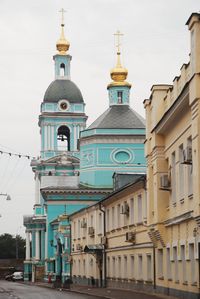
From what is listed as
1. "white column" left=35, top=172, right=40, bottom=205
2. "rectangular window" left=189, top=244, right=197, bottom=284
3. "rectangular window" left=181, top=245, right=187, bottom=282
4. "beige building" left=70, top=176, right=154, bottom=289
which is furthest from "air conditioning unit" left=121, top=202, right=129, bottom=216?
"white column" left=35, top=172, right=40, bottom=205

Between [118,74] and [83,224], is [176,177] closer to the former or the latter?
[83,224]

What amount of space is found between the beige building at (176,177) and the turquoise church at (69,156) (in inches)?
1191

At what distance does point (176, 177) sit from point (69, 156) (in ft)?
178

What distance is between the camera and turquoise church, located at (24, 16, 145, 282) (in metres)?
69.2

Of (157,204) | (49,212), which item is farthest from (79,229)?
(157,204)

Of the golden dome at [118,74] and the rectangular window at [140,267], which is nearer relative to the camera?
the rectangular window at [140,267]

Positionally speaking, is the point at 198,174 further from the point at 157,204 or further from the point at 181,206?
the point at 157,204

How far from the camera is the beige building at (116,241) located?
34.3 metres

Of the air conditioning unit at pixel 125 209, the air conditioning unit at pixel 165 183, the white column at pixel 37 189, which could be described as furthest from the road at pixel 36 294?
the white column at pixel 37 189

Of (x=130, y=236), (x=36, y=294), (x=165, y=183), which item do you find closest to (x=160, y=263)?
(x=165, y=183)

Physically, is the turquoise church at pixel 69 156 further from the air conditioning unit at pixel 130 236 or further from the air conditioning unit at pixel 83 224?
the air conditioning unit at pixel 130 236

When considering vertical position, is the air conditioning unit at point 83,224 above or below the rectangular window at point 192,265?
above

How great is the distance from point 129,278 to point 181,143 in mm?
13556

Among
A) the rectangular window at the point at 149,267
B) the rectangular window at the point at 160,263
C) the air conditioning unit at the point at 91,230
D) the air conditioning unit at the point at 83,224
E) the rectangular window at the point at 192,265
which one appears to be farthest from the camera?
the air conditioning unit at the point at 83,224
